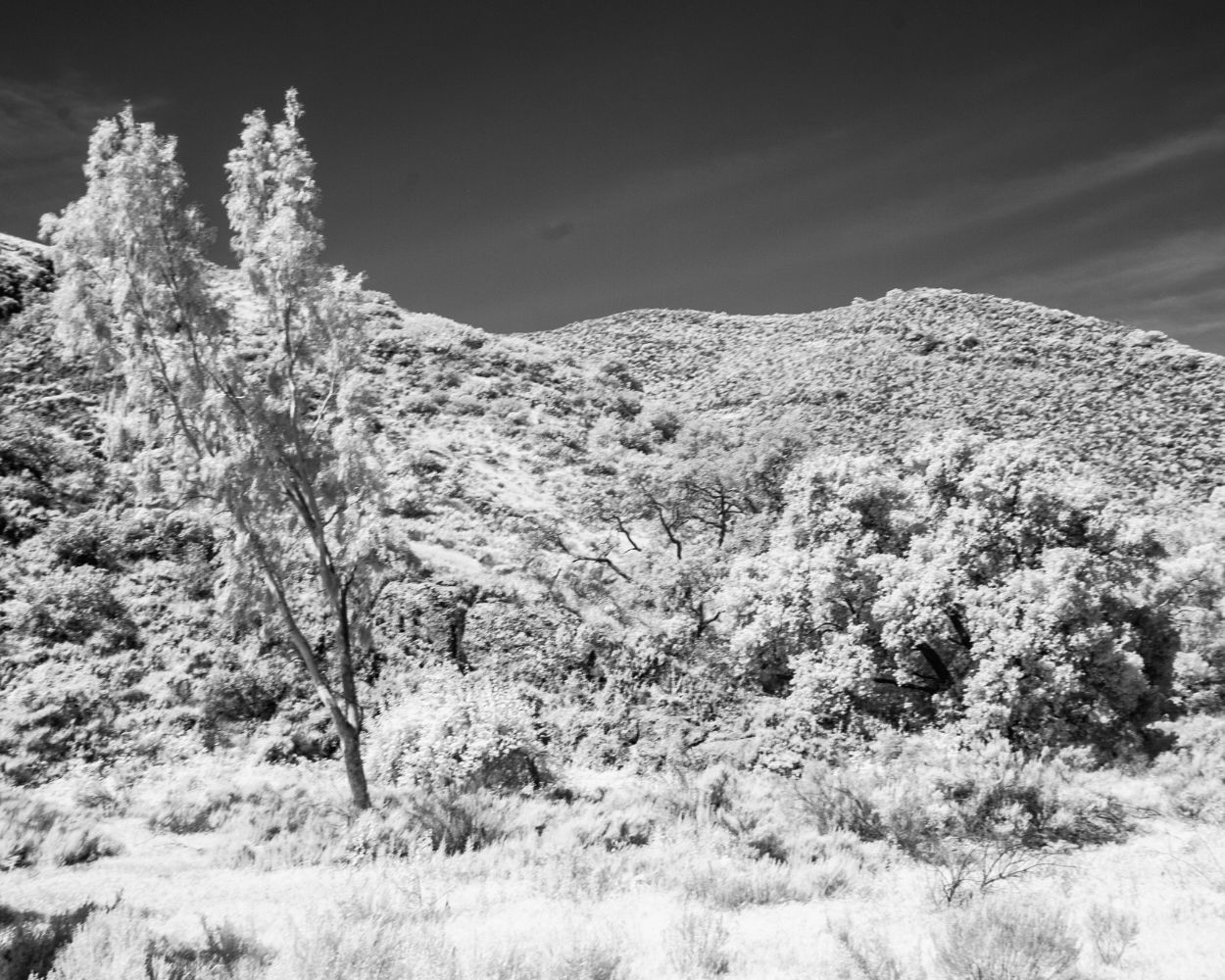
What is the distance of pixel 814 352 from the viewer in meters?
73.2

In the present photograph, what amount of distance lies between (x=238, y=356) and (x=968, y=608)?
1522 centimetres

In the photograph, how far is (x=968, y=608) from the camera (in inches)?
576

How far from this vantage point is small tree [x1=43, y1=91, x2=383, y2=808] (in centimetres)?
1105

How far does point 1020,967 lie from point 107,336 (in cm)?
1413

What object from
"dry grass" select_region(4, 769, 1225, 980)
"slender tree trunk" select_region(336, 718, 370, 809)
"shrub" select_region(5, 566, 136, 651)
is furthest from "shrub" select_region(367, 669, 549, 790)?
"shrub" select_region(5, 566, 136, 651)

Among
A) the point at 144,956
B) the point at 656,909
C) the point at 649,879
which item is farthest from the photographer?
the point at 649,879

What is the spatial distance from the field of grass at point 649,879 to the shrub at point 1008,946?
0.07 feet

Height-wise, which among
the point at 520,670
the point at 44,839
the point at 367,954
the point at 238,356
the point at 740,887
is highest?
the point at 238,356

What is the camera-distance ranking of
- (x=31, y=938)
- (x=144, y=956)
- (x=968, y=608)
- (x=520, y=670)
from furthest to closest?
(x=520, y=670) < (x=968, y=608) < (x=31, y=938) < (x=144, y=956)

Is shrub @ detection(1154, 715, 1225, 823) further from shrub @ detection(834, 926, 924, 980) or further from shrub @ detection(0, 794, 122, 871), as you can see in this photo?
shrub @ detection(0, 794, 122, 871)

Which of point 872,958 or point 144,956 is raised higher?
point 144,956

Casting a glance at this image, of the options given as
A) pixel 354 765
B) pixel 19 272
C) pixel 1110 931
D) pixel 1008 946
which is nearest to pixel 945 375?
pixel 354 765

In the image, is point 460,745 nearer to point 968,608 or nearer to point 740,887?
point 740,887

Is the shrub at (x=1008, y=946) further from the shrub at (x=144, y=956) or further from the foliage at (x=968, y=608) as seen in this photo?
the foliage at (x=968, y=608)
